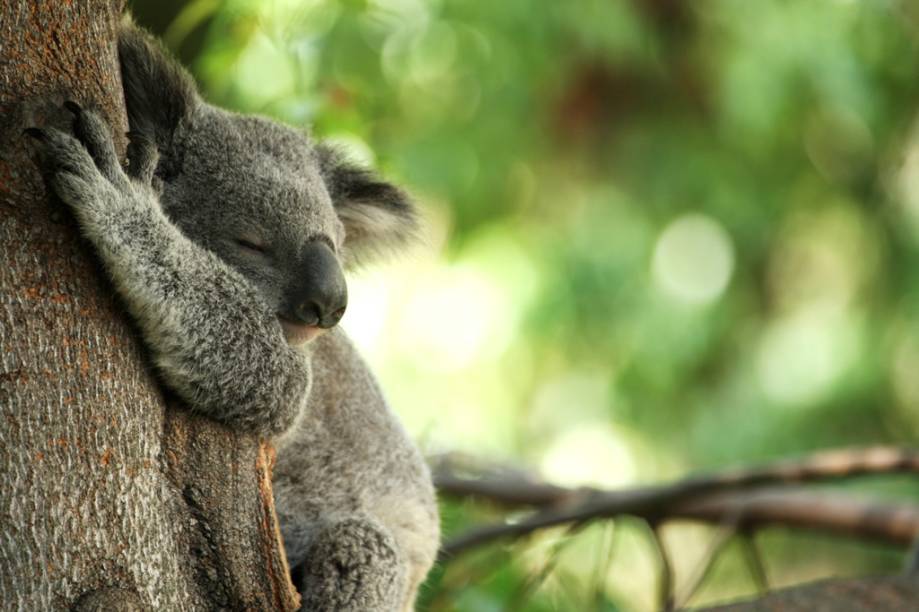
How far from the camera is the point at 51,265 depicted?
1.88 m

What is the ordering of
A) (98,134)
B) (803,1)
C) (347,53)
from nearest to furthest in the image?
(98,134) → (347,53) → (803,1)

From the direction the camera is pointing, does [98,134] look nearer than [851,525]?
Yes

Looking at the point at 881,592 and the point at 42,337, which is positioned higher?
the point at 42,337

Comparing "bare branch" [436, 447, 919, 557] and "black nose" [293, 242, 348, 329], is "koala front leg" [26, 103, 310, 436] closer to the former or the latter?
"black nose" [293, 242, 348, 329]

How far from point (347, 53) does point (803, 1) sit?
4.49m

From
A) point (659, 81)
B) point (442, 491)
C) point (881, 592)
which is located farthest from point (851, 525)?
point (659, 81)

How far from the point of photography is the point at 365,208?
126 inches

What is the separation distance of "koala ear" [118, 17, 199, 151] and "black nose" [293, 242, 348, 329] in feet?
1.47

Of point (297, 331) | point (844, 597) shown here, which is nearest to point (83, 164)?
point (297, 331)

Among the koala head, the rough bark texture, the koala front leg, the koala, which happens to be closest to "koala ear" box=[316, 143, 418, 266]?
the koala

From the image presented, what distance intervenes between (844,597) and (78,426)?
2.26m

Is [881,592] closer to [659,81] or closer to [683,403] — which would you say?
[683,403]

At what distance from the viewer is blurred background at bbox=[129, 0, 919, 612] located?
28.8 ft

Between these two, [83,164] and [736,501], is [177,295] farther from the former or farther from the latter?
[736,501]
